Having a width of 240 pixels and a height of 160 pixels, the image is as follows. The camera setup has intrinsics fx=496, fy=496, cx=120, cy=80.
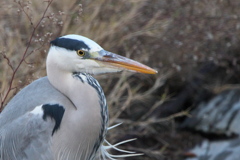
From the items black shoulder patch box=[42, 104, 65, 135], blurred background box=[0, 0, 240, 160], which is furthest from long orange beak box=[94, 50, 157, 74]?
blurred background box=[0, 0, 240, 160]

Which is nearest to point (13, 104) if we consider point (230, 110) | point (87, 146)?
point (87, 146)

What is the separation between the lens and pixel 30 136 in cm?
267

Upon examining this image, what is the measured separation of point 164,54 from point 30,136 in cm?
298

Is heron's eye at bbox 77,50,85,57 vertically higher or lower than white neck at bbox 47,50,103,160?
higher

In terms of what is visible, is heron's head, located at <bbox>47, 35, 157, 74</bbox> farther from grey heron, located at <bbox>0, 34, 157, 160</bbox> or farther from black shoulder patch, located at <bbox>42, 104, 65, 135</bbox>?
black shoulder patch, located at <bbox>42, 104, 65, 135</bbox>

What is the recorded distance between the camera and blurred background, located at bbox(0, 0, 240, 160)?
4848mm

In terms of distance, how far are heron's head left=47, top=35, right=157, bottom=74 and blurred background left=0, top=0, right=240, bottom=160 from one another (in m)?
2.08

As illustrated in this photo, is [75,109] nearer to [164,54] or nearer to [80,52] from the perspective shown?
[80,52]

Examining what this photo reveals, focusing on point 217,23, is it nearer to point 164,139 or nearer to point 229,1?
point 229,1

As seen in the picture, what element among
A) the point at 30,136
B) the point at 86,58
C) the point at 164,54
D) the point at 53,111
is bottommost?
the point at 164,54

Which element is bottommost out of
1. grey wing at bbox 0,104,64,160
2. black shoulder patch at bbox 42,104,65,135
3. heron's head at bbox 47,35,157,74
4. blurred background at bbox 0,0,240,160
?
blurred background at bbox 0,0,240,160

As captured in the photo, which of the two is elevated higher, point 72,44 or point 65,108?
point 72,44

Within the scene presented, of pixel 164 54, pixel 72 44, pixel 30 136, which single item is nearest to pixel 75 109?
pixel 30 136

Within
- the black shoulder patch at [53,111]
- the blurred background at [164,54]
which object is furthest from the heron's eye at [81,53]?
the blurred background at [164,54]
